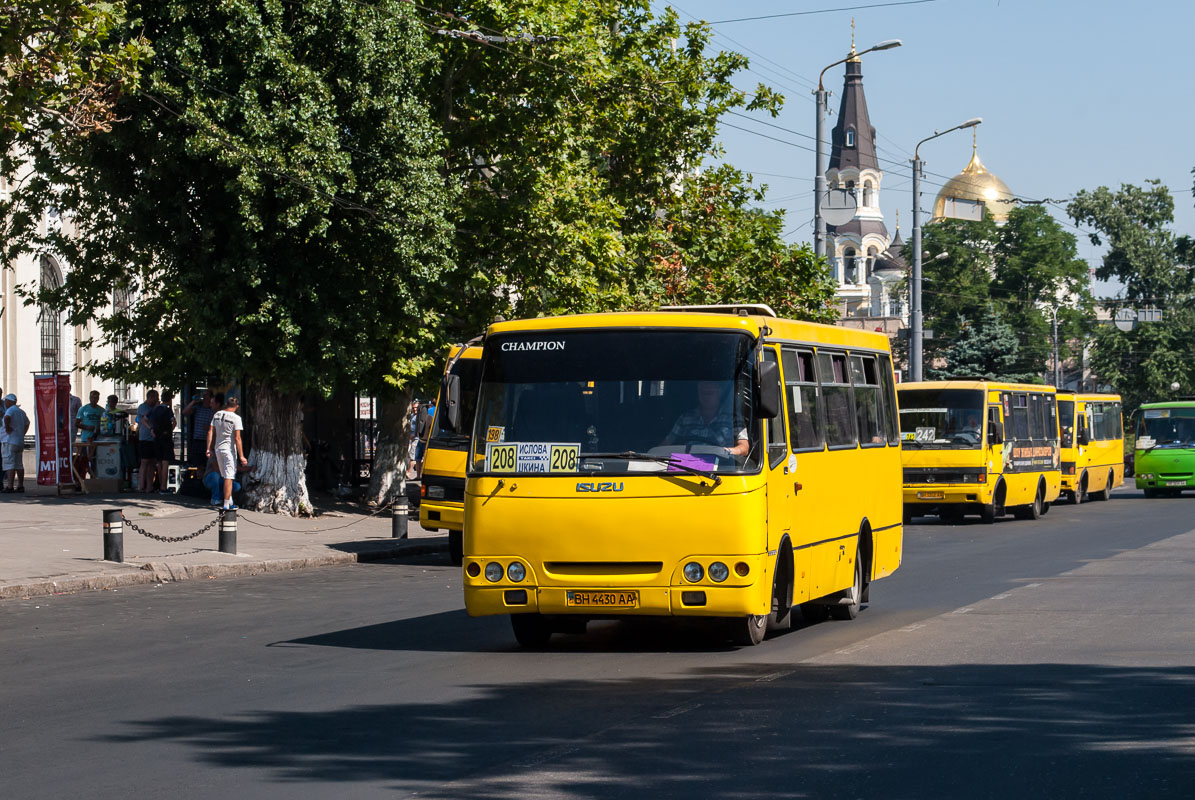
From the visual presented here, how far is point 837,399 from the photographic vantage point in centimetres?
1395

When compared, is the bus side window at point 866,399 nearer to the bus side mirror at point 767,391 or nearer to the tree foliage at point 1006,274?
the bus side mirror at point 767,391

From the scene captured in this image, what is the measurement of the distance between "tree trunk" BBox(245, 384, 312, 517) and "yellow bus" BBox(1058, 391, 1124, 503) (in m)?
19.6

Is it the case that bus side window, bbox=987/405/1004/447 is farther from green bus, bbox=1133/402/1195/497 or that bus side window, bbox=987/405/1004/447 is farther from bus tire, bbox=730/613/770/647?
bus tire, bbox=730/613/770/647

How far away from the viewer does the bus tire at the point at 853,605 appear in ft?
46.4

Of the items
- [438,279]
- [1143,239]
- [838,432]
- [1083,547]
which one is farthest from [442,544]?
[1143,239]

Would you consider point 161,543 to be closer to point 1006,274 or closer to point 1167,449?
point 1167,449

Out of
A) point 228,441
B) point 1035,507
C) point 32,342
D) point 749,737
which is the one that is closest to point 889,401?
point 749,737

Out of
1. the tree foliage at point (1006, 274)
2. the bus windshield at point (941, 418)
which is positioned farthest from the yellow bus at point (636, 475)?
the tree foliage at point (1006, 274)

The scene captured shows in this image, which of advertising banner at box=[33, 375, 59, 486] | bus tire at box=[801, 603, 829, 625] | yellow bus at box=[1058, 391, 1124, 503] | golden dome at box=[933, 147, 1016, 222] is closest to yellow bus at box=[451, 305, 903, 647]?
bus tire at box=[801, 603, 829, 625]

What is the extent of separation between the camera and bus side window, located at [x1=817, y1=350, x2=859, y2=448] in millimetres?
13555

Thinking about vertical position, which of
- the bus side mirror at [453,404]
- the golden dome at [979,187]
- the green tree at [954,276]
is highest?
the golden dome at [979,187]

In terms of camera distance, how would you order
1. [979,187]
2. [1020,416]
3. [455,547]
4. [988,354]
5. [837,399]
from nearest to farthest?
1. [837,399]
2. [455,547]
3. [1020,416]
4. [988,354]
5. [979,187]

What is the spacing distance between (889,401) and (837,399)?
2.39 metres

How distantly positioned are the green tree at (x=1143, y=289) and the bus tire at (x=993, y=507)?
64766 mm
